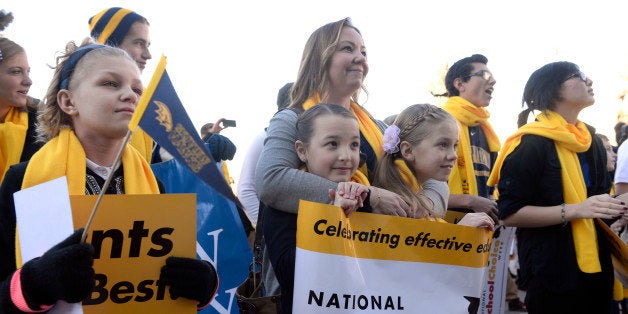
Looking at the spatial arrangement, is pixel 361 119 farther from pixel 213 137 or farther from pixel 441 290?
pixel 213 137

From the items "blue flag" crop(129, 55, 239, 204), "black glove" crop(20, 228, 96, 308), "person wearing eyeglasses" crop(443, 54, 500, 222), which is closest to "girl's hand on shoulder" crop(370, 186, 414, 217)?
"blue flag" crop(129, 55, 239, 204)

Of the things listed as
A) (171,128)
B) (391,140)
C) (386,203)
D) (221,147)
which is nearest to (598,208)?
(391,140)

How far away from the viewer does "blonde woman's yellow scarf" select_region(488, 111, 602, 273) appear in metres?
4.30

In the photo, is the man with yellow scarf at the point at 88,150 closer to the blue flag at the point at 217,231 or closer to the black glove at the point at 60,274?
the black glove at the point at 60,274

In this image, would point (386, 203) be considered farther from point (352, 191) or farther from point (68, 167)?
point (68, 167)

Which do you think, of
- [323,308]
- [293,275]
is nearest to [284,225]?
[293,275]

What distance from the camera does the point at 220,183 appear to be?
6.52ft

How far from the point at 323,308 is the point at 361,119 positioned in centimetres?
120

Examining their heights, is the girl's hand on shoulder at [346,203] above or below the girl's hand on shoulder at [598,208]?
below

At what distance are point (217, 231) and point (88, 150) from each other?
→ 149 centimetres

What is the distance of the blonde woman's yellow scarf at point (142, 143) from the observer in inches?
149

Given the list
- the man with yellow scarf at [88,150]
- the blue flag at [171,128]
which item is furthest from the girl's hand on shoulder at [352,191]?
the blue flag at [171,128]

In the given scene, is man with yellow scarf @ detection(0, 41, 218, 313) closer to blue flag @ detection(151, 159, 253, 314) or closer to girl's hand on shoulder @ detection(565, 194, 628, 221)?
blue flag @ detection(151, 159, 253, 314)

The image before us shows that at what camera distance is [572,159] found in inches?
178
